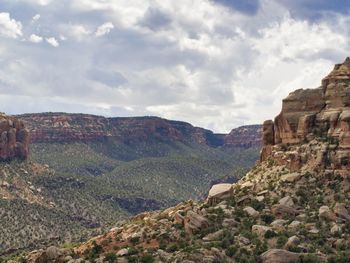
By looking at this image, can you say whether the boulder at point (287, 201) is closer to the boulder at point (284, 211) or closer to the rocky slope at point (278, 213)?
the rocky slope at point (278, 213)

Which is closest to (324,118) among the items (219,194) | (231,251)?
(219,194)

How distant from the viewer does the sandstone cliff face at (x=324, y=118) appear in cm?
8625

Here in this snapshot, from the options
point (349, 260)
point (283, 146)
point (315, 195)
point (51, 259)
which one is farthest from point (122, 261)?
point (283, 146)

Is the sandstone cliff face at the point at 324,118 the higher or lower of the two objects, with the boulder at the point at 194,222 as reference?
higher

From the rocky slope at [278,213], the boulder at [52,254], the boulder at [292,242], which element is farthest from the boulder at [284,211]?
the boulder at [52,254]

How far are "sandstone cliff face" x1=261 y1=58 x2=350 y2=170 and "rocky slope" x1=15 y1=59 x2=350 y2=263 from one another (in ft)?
0.44

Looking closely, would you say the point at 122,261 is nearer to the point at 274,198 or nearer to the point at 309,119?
the point at 274,198

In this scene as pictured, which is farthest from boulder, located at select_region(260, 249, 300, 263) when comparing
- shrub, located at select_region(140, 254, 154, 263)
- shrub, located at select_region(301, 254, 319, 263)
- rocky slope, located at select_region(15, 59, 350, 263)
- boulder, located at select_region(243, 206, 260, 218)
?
boulder, located at select_region(243, 206, 260, 218)

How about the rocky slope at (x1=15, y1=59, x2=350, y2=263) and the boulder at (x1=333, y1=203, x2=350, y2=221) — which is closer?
the rocky slope at (x1=15, y1=59, x2=350, y2=263)

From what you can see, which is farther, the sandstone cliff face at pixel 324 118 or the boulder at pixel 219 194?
the sandstone cliff face at pixel 324 118

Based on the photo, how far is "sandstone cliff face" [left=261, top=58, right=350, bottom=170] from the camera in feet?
283

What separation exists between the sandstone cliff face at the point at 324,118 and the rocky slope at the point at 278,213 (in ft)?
0.44

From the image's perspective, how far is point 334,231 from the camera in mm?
A: 74688

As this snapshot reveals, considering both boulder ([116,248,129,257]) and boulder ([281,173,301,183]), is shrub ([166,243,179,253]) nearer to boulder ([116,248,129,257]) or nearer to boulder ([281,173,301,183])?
boulder ([116,248,129,257])
